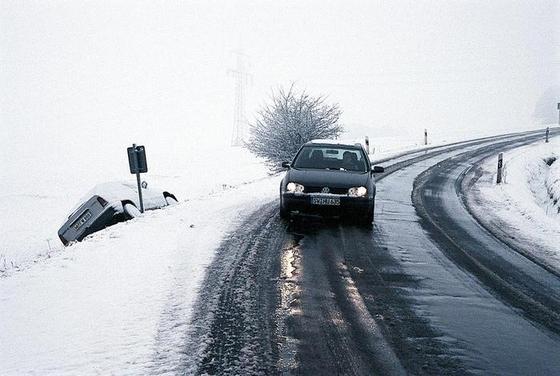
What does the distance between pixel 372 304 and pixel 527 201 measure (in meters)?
9.47

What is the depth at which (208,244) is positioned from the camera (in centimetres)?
691

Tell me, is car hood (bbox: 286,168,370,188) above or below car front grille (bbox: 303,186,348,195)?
above

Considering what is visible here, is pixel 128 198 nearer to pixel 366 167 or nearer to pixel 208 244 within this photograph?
pixel 208 244

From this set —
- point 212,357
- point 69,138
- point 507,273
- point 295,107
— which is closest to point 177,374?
point 212,357

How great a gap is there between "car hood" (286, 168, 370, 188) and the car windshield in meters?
0.36

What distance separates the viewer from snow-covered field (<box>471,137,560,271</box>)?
763 cm

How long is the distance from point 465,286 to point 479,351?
69.3 inches

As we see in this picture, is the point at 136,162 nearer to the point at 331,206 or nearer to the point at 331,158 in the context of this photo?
the point at 331,158

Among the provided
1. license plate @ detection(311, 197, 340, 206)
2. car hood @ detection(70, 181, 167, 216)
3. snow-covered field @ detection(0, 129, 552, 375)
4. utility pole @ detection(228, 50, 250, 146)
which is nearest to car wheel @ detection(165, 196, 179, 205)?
car hood @ detection(70, 181, 167, 216)

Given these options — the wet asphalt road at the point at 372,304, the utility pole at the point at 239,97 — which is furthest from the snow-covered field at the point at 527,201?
the utility pole at the point at 239,97

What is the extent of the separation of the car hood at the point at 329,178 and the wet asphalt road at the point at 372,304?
0.87 metres

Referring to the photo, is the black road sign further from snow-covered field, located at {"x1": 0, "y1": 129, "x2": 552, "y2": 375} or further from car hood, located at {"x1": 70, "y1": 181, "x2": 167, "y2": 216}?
→ snow-covered field, located at {"x1": 0, "y1": 129, "x2": 552, "y2": 375}

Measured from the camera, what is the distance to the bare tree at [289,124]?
24328 mm

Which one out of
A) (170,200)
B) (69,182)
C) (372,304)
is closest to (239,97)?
(69,182)
